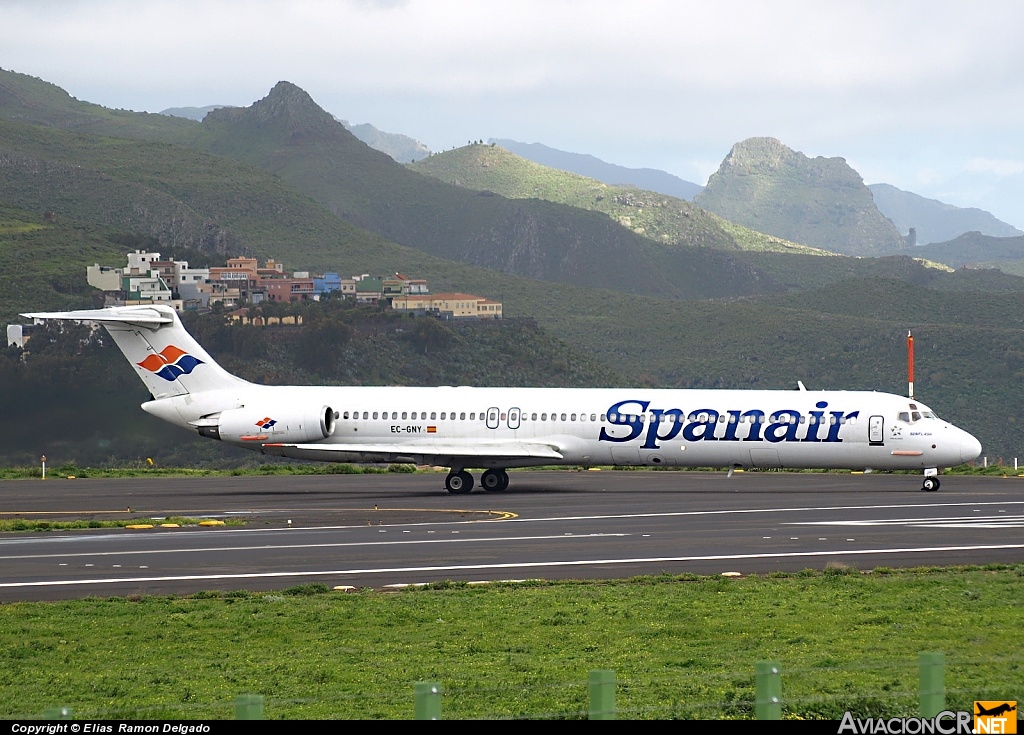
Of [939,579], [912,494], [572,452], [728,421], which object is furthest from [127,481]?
[939,579]

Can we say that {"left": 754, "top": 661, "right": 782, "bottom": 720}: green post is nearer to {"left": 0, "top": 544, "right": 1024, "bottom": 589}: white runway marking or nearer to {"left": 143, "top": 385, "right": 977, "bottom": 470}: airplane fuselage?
{"left": 0, "top": 544, "right": 1024, "bottom": 589}: white runway marking

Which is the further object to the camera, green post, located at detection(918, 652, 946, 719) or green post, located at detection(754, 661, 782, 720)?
green post, located at detection(918, 652, 946, 719)

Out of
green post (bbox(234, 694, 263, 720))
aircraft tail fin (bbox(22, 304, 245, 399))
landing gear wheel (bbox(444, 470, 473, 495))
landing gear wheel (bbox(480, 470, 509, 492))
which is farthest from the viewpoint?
aircraft tail fin (bbox(22, 304, 245, 399))

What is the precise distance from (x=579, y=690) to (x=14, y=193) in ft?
622

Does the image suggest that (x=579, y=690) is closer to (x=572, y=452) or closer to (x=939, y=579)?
(x=939, y=579)

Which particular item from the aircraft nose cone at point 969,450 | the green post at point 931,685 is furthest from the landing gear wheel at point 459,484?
the green post at point 931,685

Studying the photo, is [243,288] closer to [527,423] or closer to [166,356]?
[166,356]

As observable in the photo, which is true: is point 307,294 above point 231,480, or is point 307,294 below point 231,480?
above

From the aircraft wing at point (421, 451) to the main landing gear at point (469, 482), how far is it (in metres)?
0.58

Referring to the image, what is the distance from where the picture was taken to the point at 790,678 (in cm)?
1363

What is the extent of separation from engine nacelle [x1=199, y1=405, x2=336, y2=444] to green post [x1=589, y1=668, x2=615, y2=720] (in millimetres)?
36868

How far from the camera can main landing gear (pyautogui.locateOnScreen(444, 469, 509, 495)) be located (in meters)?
43.3

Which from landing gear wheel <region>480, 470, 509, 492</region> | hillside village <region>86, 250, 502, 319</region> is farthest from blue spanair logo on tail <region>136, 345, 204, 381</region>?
hillside village <region>86, 250, 502, 319</region>

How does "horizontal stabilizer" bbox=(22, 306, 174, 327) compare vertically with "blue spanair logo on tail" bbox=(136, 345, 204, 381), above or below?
above
